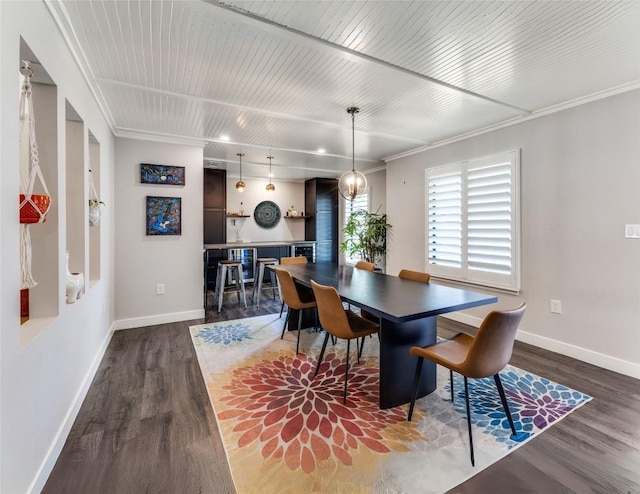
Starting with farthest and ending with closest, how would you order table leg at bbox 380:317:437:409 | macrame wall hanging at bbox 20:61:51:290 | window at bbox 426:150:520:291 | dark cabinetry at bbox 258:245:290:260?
dark cabinetry at bbox 258:245:290:260 → window at bbox 426:150:520:291 → table leg at bbox 380:317:437:409 → macrame wall hanging at bbox 20:61:51:290

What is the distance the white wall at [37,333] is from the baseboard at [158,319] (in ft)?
4.90

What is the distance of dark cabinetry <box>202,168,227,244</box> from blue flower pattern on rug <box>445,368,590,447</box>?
4.97 meters

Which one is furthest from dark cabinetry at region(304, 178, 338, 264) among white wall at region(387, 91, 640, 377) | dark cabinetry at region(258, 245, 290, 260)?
white wall at region(387, 91, 640, 377)

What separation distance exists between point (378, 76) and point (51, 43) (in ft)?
6.79

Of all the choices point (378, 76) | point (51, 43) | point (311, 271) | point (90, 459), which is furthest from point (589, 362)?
point (51, 43)

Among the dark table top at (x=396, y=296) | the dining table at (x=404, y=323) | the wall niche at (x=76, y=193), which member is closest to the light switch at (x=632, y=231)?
the dark table top at (x=396, y=296)

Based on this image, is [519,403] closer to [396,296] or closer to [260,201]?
[396,296]

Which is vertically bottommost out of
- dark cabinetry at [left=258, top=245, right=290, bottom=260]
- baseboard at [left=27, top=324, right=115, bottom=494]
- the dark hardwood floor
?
the dark hardwood floor

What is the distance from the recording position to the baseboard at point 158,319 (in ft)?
12.4

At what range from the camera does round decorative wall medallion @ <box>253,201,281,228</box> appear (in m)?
7.18

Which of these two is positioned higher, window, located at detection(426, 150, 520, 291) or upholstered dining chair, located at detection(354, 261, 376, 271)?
window, located at detection(426, 150, 520, 291)

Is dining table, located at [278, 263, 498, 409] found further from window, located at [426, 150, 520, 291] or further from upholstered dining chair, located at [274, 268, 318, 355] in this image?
window, located at [426, 150, 520, 291]

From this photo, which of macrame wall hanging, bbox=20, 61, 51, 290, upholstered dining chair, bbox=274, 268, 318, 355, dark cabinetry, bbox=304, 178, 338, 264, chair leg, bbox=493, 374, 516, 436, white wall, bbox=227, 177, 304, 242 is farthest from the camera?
dark cabinetry, bbox=304, 178, 338, 264

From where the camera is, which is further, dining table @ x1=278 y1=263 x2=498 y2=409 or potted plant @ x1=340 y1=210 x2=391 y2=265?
potted plant @ x1=340 y1=210 x2=391 y2=265
